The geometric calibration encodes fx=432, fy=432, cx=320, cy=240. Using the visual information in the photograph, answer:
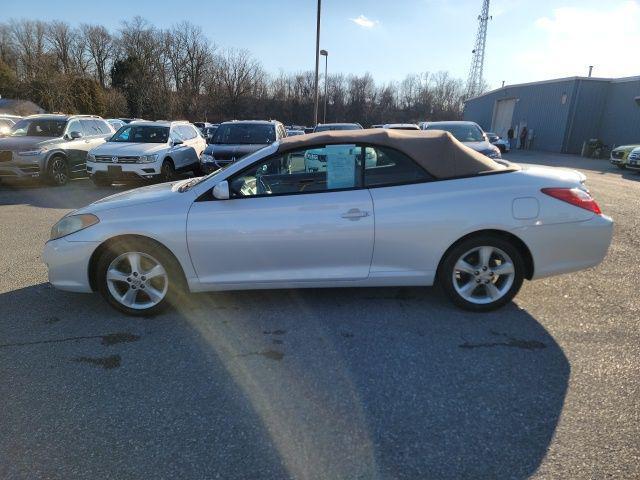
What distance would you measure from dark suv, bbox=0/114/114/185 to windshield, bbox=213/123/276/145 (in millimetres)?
4004

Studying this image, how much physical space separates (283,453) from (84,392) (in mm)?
1427

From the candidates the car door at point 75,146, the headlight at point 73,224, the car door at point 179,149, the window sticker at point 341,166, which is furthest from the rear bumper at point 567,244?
the car door at point 75,146

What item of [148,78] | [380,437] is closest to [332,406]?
[380,437]

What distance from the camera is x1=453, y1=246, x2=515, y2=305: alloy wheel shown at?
→ 3.74 m

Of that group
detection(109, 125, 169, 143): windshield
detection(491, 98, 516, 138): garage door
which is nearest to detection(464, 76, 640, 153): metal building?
detection(491, 98, 516, 138): garage door

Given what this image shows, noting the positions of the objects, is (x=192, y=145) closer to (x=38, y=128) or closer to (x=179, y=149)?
(x=179, y=149)

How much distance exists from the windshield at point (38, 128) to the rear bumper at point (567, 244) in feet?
40.3

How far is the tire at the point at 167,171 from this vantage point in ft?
35.0

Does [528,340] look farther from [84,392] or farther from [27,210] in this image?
[27,210]

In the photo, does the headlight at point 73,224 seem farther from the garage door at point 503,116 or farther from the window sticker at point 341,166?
the garage door at point 503,116

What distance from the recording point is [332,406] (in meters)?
2.62

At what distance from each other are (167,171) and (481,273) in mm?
9096

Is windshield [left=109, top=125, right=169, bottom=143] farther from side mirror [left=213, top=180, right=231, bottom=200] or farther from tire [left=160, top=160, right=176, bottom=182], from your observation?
side mirror [left=213, top=180, right=231, bottom=200]

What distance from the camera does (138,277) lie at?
3746 mm
